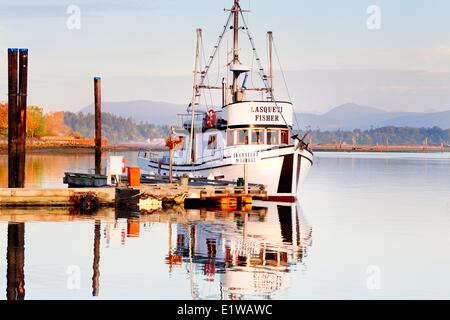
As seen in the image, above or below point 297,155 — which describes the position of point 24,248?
below

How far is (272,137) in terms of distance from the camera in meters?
61.8

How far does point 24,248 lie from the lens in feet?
118

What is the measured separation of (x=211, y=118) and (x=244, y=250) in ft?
94.8

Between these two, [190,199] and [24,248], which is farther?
[190,199]

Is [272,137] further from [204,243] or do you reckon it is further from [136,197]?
[204,243]

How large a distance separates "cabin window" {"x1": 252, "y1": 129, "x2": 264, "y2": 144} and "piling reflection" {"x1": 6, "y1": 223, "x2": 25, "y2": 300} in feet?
70.9

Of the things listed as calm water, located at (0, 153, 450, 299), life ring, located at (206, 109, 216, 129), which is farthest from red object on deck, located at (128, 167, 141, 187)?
life ring, located at (206, 109, 216, 129)

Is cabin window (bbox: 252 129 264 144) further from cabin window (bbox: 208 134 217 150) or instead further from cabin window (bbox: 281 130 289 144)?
cabin window (bbox: 208 134 217 150)

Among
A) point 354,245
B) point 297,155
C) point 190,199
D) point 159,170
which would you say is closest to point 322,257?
point 354,245

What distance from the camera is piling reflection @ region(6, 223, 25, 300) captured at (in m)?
27.5
